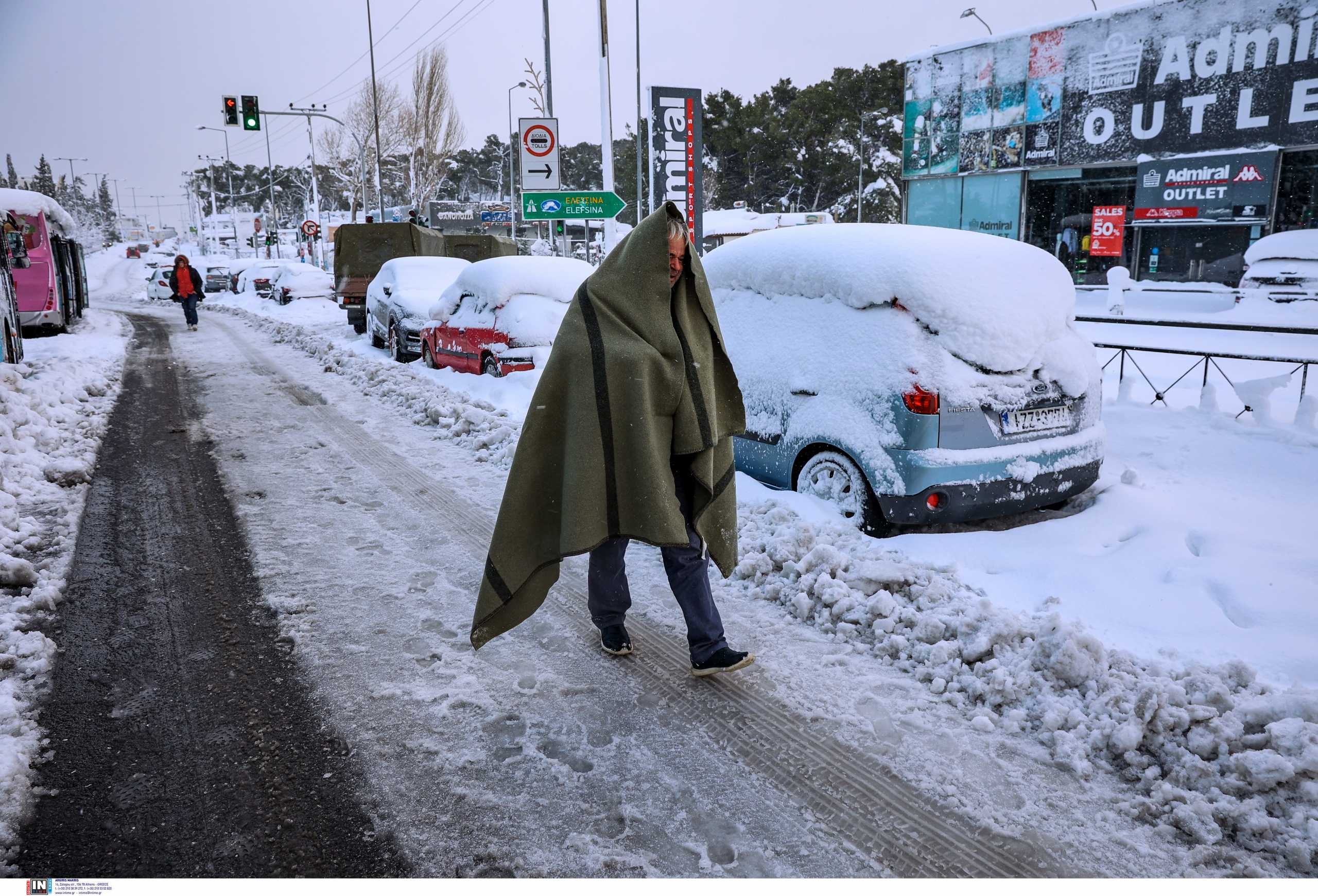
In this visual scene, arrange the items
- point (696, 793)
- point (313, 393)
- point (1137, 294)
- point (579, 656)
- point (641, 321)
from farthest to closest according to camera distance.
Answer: point (1137, 294) → point (313, 393) → point (579, 656) → point (641, 321) → point (696, 793)

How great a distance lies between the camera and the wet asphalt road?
2545 mm

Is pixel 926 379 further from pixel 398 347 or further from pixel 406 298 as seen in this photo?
pixel 406 298

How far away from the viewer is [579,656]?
3836 mm

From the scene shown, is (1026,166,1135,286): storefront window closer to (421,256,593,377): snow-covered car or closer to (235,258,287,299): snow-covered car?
(421,256,593,377): snow-covered car

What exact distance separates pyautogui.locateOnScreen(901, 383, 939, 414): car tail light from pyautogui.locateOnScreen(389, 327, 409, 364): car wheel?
1041 centimetres

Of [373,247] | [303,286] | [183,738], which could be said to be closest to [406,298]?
[373,247]

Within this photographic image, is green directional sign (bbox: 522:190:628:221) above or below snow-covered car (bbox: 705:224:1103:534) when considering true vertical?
above

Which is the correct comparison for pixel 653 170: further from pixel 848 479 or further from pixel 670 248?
pixel 670 248

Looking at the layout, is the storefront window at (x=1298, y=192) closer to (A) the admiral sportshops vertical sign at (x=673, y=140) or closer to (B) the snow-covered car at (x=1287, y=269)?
(B) the snow-covered car at (x=1287, y=269)

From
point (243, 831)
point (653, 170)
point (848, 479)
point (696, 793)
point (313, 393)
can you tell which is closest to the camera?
point (243, 831)

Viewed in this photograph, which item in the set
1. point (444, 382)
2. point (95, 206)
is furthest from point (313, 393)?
point (95, 206)

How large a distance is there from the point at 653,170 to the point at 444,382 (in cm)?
433

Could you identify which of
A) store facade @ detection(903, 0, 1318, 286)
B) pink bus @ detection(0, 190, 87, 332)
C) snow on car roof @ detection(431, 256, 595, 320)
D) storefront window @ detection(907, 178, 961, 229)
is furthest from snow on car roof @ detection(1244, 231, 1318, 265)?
pink bus @ detection(0, 190, 87, 332)

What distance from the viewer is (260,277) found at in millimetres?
34562
